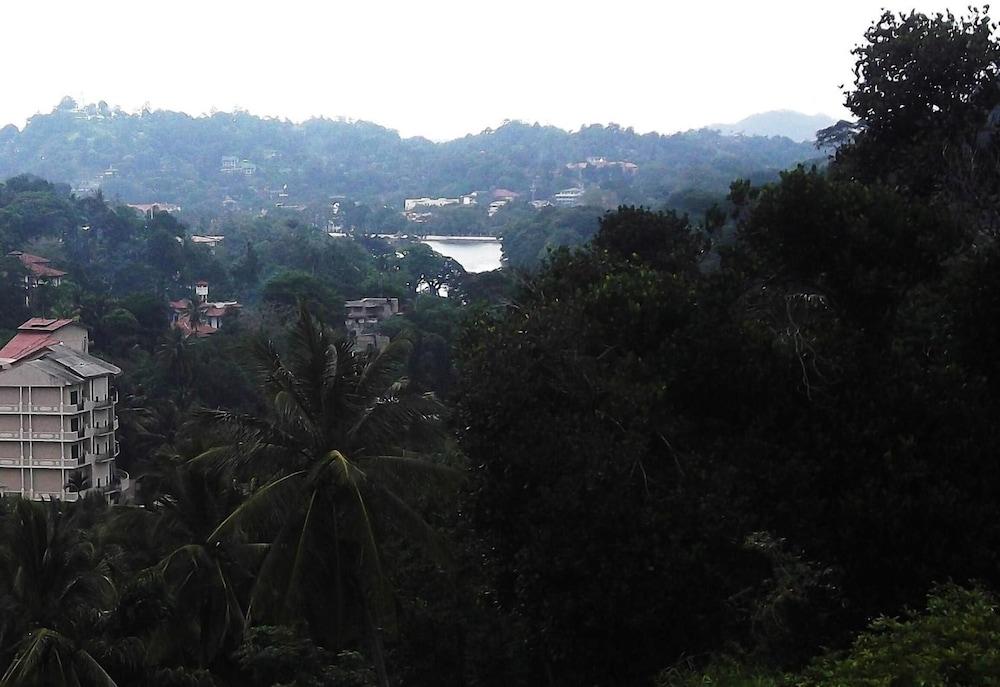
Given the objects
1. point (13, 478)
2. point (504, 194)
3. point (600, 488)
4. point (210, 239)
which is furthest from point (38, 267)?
point (504, 194)

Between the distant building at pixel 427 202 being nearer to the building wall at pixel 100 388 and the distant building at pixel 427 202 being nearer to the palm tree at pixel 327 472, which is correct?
the building wall at pixel 100 388

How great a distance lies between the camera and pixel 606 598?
9062mm

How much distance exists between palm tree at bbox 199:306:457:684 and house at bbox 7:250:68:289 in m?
47.6

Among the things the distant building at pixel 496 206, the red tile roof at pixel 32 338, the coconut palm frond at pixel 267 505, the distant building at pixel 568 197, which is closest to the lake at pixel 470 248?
the distant building at pixel 496 206

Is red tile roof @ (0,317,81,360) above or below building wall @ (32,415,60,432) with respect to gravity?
above

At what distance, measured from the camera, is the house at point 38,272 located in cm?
5550

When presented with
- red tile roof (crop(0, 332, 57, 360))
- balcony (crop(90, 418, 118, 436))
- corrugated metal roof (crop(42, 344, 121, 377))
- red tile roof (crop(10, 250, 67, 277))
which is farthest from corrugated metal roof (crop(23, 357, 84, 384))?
red tile roof (crop(10, 250, 67, 277))

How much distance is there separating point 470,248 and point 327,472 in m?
109

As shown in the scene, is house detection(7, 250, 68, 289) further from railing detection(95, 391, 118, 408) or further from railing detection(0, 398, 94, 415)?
railing detection(0, 398, 94, 415)

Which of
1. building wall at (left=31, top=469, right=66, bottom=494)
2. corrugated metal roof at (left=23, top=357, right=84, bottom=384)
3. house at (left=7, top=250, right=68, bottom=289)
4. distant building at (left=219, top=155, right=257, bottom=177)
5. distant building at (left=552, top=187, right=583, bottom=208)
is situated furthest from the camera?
distant building at (left=219, top=155, right=257, bottom=177)

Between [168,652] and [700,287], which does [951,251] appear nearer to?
[700,287]

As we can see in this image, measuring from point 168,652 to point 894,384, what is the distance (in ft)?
31.2

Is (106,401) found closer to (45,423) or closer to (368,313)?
(45,423)

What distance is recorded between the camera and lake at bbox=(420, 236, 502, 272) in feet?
353
